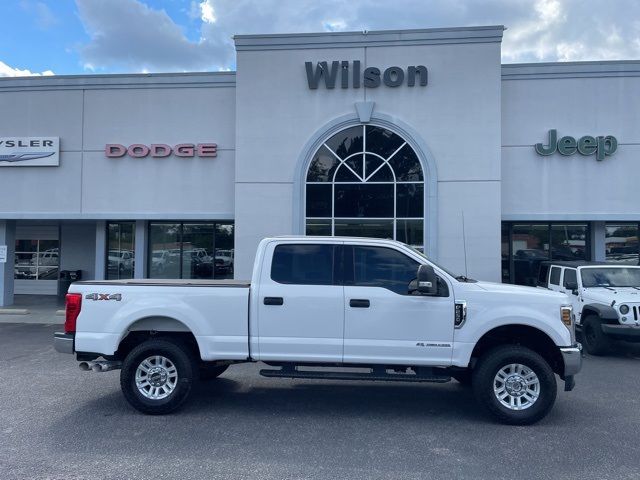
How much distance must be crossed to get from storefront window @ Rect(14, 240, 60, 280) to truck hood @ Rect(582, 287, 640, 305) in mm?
19596

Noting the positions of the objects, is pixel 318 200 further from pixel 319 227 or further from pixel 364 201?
pixel 364 201

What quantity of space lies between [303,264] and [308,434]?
1984 mm

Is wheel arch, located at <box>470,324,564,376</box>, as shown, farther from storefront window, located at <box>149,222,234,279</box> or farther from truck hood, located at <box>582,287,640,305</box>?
storefront window, located at <box>149,222,234,279</box>

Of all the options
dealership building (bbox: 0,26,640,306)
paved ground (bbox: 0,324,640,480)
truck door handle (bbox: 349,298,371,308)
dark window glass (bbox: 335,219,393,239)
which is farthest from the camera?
dark window glass (bbox: 335,219,393,239)

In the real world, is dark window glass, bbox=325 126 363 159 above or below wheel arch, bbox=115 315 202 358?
above

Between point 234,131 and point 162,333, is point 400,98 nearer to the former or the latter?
point 234,131

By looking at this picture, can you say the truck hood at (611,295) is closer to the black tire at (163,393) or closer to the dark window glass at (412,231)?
the dark window glass at (412,231)

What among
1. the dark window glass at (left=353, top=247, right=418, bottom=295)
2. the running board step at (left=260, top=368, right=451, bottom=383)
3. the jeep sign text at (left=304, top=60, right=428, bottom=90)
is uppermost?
the jeep sign text at (left=304, top=60, right=428, bottom=90)

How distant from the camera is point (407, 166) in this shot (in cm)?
1491

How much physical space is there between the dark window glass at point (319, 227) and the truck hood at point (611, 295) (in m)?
6.87

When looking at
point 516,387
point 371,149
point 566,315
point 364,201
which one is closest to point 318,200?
point 364,201

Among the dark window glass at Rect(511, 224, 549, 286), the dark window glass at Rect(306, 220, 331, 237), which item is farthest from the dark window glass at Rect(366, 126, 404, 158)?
the dark window glass at Rect(511, 224, 549, 286)

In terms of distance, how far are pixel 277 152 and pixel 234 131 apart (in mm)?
1780

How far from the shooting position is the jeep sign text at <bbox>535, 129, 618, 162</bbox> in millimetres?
14836
